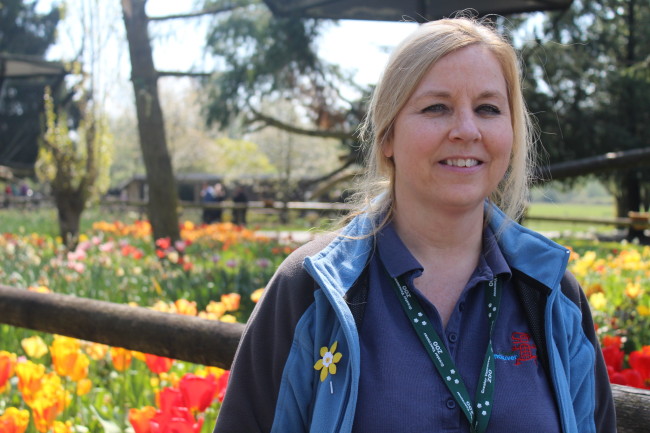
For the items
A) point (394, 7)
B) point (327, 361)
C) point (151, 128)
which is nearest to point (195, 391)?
point (327, 361)

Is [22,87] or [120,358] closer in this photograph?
[120,358]

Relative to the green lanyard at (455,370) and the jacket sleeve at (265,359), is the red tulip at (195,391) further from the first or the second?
the green lanyard at (455,370)

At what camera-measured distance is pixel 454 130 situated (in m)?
1.46

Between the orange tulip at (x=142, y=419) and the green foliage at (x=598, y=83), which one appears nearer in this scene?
the orange tulip at (x=142, y=419)

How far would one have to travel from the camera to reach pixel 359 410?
1353 millimetres

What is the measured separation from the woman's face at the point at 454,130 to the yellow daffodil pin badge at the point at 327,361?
42 cm

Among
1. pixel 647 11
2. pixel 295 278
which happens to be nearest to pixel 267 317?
pixel 295 278

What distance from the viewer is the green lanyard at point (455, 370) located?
4.38 feet

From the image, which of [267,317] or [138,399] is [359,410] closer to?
[267,317]

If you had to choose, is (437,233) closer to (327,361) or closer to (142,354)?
(327,361)

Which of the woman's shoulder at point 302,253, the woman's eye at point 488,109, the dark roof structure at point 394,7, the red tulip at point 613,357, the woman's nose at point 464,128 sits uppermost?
the dark roof structure at point 394,7

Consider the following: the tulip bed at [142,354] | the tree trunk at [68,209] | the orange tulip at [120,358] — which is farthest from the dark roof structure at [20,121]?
the orange tulip at [120,358]

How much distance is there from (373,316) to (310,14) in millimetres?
4249

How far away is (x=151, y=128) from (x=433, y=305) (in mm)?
6581
